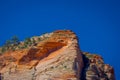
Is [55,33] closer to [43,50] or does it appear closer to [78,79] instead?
[43,50]

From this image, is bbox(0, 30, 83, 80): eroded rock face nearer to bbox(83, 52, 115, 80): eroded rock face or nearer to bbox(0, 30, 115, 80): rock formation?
bbox(0, 30, 115, 80): rock formation

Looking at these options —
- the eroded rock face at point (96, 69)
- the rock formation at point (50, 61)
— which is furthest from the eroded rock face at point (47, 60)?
the eroded rock face at point (96, 69)

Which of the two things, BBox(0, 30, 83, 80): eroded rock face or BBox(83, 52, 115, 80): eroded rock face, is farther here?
BBox(83, 52, 115, 80): eroded rock face

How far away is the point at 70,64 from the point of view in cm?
7769

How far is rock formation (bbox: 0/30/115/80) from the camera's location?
258ft

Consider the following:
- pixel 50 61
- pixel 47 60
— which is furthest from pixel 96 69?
pixel 47 60

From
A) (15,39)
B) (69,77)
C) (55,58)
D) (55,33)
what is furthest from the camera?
(15,39)

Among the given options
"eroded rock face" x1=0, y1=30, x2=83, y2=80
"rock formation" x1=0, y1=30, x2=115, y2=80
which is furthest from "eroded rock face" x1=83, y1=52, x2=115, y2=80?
"eroded rock face" x1=0, y1=30, x2=83, y2=80

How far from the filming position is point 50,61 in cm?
8081

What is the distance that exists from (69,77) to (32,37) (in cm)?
1901

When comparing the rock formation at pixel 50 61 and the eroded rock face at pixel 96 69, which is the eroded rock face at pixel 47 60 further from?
the eroded rock face at pixel 96 69

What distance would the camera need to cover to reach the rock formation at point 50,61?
78.7 metres

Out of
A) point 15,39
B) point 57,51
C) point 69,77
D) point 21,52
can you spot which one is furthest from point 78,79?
point 15,39

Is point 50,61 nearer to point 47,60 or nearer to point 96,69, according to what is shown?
point 47,60
